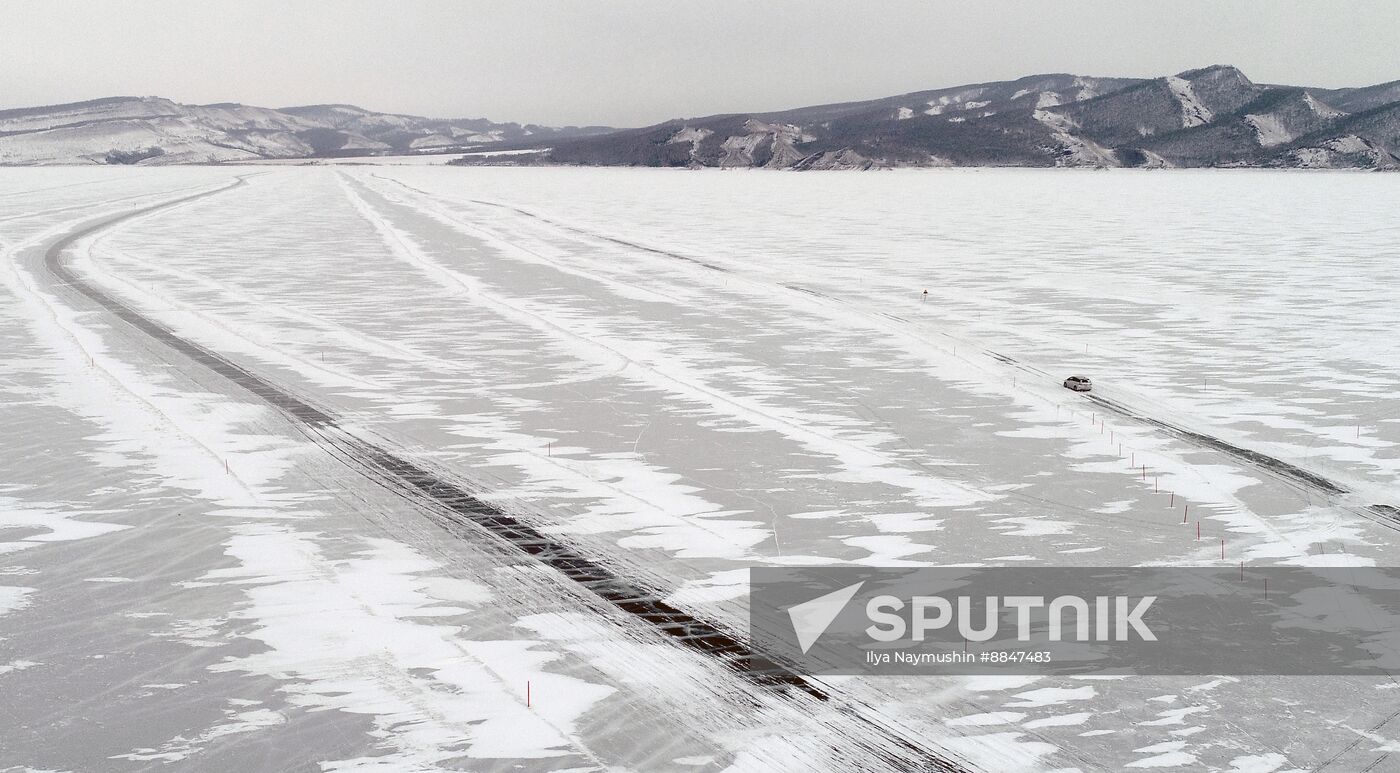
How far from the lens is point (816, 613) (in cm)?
608

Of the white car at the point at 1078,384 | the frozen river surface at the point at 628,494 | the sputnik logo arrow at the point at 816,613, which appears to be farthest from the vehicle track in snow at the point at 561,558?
the white car at the point at 1078,384

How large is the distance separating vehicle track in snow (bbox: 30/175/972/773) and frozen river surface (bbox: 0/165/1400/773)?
0.15 feet

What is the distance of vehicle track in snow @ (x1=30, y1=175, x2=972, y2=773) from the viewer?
4758 mm

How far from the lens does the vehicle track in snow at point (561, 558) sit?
476 centimetres

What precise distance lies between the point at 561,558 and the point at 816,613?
5.47 feet

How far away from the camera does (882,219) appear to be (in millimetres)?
39469

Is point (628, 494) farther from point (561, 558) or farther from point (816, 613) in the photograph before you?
point (816, 613)

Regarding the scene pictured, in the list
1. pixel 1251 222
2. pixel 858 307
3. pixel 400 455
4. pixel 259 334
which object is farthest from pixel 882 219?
pixel 400 455

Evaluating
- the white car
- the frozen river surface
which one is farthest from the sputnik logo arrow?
the white car

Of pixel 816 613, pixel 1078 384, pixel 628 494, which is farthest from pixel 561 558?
pixel 1078 384

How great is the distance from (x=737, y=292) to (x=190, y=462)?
37.9ft

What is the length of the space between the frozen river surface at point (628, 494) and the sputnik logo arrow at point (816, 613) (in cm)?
34

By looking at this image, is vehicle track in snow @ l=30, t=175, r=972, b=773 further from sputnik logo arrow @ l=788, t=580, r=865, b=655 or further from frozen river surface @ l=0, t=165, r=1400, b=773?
sputnik logo arrow @ l=788, t=580, r=865, b=655

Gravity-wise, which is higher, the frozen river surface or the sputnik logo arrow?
the frozen river surface
